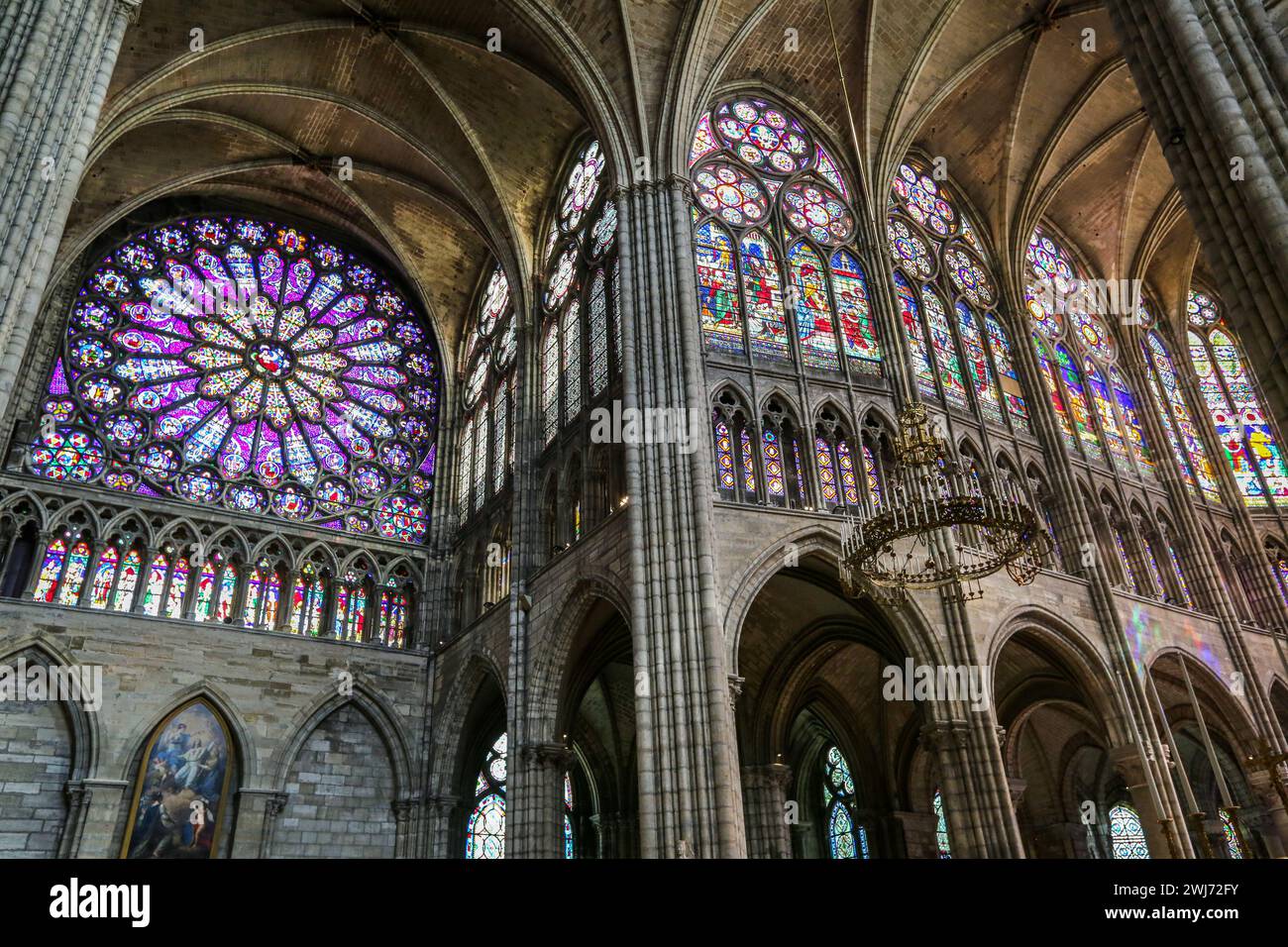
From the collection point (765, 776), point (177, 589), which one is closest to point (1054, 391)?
point (765, 776)

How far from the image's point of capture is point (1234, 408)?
72.2ft

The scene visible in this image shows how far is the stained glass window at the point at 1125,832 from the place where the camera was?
63.2ft

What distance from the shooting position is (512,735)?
14469 millimetres

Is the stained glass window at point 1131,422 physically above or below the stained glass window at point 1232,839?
above

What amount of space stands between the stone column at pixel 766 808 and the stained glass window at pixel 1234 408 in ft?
40.4

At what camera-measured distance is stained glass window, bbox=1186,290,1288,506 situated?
2053cm

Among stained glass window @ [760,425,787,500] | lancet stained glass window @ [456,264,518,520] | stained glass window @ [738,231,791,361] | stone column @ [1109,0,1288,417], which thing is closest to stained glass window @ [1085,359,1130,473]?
stained glass window @ [738,231,791,361]

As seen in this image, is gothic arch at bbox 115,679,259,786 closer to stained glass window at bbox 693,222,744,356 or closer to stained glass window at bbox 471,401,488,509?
stained glass window at bbox 471,401,488,509

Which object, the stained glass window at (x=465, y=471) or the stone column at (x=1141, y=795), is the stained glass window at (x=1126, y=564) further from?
the stained glass window at (x=465, y=471)

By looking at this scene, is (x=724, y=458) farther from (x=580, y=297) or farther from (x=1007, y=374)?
(x=1007, y=374)

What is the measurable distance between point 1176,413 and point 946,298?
7039 millimetres

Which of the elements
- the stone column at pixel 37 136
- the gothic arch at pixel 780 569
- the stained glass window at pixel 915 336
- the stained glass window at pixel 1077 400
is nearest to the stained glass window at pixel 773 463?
the gothic arch at pixel 780 569
